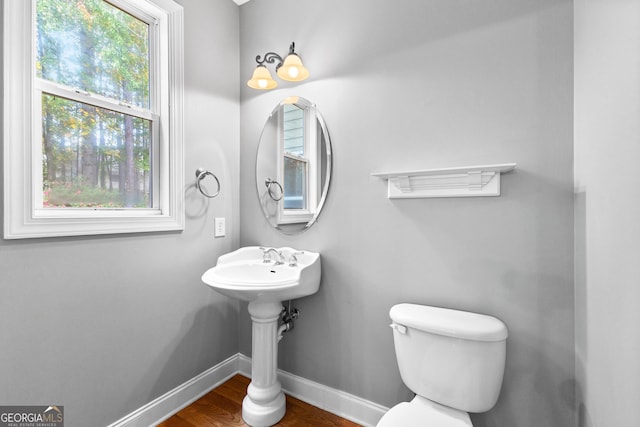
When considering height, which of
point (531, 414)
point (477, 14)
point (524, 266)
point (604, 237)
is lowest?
point (531, 414)

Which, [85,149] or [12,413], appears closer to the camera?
[12,413]

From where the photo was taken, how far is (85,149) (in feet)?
4.51

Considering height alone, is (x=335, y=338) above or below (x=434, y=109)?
below

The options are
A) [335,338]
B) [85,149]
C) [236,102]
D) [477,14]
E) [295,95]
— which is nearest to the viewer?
[477,14]

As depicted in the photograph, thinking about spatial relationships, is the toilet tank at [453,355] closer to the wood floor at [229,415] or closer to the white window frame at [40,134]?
the wood floor at [229,415]

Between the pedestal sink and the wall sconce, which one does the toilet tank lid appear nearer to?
the pedestal sink

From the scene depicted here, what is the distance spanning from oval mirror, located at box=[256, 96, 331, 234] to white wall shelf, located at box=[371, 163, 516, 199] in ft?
1.28

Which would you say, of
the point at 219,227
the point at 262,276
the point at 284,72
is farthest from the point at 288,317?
the point at 284,72

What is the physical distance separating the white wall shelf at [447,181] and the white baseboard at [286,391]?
114 centimetres

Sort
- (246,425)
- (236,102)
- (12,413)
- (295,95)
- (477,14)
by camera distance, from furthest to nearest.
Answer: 1. (236,102)
2. (295,95)
3. (246,425)
4. (477,14)
5. (12,413)

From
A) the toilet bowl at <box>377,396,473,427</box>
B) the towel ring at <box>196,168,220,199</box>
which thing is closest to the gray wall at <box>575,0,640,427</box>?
the toilet bowl at <box>377,396,473,427</box>

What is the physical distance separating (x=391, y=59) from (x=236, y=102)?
1099 millimetres

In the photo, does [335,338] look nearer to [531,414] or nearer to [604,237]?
[531,414]

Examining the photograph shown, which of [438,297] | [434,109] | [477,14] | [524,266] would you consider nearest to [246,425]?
[438,297]
